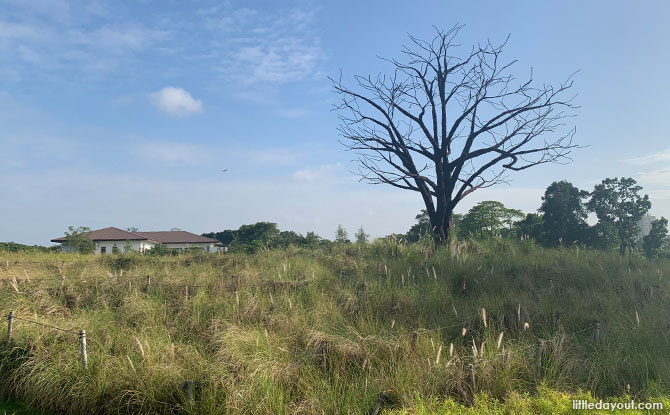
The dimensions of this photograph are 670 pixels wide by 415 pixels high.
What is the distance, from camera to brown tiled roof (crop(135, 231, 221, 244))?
53094 millimetres

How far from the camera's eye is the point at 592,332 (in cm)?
641

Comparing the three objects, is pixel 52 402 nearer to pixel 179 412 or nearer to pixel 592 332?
pixel 179 412

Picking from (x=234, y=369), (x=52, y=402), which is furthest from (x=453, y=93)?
(x=52, y=402)

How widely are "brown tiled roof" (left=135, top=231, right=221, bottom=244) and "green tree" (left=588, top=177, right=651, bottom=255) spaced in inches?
1572

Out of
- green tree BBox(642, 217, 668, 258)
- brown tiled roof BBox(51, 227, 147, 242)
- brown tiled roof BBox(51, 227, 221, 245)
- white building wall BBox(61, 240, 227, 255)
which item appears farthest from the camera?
brown tiled roof BBox(51, 227, 221, 245)

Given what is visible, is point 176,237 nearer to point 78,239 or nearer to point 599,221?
point 78,239

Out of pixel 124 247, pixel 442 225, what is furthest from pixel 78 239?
pixel 442 225

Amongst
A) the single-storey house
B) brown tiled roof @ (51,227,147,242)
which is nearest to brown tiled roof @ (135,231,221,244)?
the single-storey house

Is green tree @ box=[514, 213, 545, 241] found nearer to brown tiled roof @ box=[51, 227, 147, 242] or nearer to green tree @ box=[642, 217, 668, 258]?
green tree @ box=[642, 217, 668, 258]

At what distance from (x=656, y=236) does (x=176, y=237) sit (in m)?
49.7

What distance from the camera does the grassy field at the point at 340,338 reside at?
455cm

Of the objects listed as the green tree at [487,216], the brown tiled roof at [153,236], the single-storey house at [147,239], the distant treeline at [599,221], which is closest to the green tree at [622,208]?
the distant treeline at [599,221]

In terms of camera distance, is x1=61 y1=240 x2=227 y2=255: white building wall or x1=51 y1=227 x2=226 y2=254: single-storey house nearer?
x1=61 y1=240 x2=227 y2=255: white building wall

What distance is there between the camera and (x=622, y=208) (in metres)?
22.4
